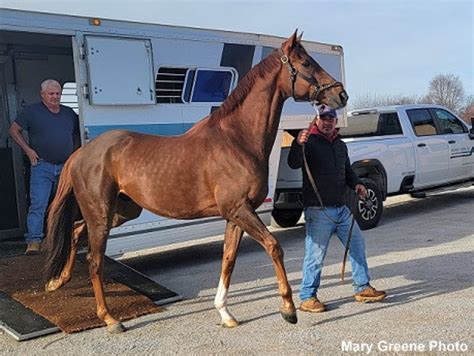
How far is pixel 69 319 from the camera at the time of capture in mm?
4969

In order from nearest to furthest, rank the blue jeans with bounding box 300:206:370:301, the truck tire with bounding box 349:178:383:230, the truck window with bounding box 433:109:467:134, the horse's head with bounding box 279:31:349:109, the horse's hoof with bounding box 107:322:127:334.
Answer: the horse's head with bounding box 279:31:349:109 < the horse's hoof with bounding box 107:322:127:334 < the blue jeans with bounding box 300:206:370:301 < the truck tire with bounding box 349:178:383:230 < the truck window with bounding box 433:109:467:134

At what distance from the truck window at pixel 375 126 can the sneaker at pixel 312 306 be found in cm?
567

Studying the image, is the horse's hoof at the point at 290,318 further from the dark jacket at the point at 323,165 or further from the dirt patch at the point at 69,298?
the dirt patch at the point at 69,298

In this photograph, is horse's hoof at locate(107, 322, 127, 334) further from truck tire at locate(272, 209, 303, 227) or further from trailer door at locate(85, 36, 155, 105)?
truck tire at locate(272, 209, 303, 227)

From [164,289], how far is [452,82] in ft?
186

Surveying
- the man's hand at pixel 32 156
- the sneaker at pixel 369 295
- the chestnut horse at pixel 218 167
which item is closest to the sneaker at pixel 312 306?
the sneaker at pixel 369 295

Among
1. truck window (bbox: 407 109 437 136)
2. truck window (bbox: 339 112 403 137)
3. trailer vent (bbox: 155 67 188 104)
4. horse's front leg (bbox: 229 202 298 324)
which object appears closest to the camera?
horse's front leg (bbox: 229 202 298 324)

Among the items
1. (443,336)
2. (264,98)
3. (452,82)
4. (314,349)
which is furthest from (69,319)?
(452,82)

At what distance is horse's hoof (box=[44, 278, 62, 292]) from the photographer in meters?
5.38

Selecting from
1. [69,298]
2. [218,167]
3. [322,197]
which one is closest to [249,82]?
[218,167]

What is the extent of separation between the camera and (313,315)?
4957mm

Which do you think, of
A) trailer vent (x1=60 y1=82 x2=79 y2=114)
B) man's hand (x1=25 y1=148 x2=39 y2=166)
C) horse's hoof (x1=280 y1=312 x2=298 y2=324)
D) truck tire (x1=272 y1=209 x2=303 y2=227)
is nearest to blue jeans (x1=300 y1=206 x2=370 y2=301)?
horse's hoof (x1=280 y1=312 x2=298 y2=324)

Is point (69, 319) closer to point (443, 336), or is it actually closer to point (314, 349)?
point (314, 349)

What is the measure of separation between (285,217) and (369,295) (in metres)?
5.11
